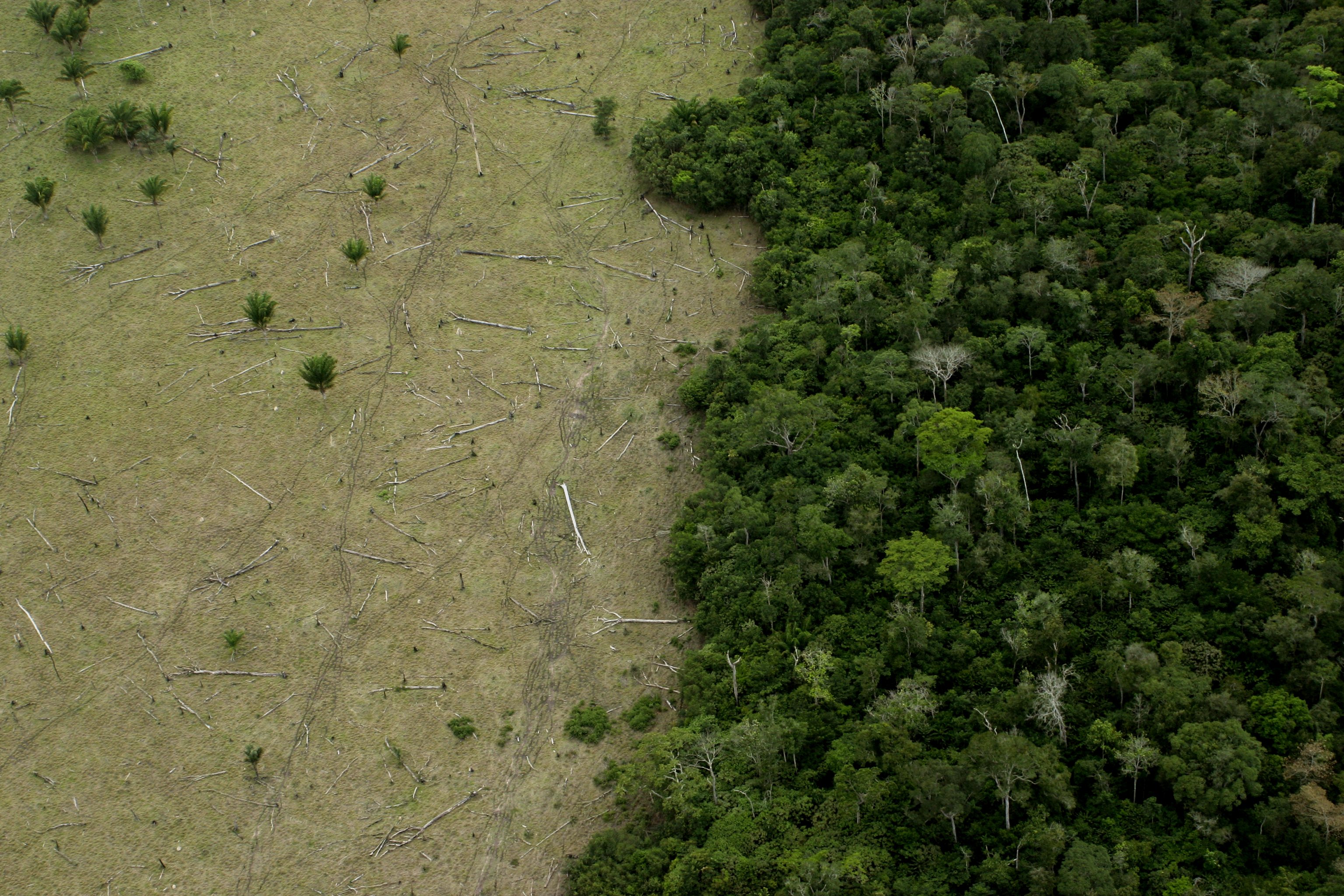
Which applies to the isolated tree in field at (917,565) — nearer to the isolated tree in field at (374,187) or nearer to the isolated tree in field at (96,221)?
the isolated tree in field at (374,187)

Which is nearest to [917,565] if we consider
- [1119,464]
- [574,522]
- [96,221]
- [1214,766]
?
[1119,464]

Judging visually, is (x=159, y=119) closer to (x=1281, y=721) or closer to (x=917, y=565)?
(x=917, y=565)

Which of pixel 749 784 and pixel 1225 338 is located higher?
pixel 1225 338

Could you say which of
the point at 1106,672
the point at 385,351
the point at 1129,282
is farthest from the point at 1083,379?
the point at 385,351

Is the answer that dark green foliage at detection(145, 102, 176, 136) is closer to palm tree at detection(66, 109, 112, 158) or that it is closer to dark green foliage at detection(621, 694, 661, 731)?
palm tree at detection(66, 109, 112, 158)

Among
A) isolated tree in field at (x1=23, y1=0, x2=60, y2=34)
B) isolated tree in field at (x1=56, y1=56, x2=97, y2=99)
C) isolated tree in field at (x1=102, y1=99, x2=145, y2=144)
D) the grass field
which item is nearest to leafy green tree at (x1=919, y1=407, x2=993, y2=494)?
the grass field

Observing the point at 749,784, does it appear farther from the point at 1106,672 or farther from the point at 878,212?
the point at 878,212
